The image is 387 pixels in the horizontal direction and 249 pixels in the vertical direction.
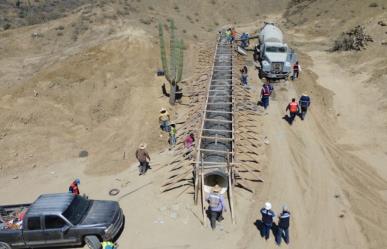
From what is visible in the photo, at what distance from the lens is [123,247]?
45.5ft

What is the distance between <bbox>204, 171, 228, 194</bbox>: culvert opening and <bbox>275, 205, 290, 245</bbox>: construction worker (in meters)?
3.13

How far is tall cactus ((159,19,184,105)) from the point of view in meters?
24.7

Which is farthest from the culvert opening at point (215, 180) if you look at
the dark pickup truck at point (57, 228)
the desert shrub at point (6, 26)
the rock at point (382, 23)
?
the desert shrub at point (6, 26)

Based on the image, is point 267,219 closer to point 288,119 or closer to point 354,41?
point 288,119

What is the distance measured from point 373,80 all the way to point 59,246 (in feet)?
74.7

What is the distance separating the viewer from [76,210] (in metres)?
13.8

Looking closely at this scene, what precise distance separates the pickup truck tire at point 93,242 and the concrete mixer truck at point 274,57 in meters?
18.3

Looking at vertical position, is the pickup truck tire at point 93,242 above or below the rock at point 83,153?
below

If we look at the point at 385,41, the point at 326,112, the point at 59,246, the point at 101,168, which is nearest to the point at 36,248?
the point at 59,246

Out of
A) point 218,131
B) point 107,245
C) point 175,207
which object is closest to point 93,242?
point 107,245

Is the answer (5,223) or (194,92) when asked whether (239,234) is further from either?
(194,92)

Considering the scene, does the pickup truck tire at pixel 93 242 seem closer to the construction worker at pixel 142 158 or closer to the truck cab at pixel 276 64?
the construction worker at pixel 142 158

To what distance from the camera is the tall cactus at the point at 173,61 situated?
24.7m

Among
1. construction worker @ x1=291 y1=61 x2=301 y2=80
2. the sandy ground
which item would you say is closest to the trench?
the sandy ground
